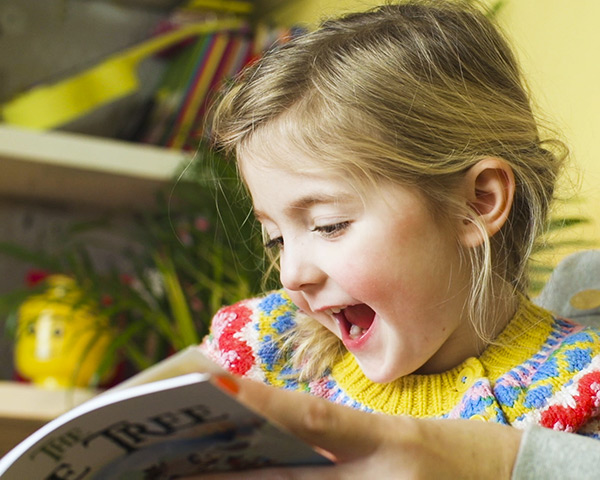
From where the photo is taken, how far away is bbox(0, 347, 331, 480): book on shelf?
1.38 ft

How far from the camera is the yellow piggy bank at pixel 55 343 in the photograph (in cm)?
172

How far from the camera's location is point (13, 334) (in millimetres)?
1680

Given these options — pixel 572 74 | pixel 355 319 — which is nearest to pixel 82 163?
pixel 572 74

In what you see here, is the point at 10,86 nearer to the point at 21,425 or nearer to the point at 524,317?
the point at 21,425

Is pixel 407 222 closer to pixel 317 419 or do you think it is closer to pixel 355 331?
pixel 355 331

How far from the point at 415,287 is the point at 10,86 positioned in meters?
1.66

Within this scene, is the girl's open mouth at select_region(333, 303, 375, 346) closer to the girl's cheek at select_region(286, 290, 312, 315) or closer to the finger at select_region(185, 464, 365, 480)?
the girl's cheek at select_region(286, 290, 312, 315)

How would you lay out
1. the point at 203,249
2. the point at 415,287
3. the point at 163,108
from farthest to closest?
the point at 163,108 < the point at 203,249 < the point at 415,287

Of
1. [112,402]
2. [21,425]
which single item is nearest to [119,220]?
[21,425]

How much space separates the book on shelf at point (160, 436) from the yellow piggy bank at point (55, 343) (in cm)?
122

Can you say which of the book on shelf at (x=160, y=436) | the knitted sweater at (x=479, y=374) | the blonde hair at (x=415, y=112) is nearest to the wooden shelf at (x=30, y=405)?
the knitted sweater at (x=479, y=374)

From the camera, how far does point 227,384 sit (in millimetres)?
410

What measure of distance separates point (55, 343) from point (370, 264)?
119 centimetres

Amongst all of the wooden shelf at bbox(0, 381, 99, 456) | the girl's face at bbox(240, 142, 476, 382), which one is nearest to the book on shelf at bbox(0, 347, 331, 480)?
the girl's face at bbox(240, 142, 476, 382)
